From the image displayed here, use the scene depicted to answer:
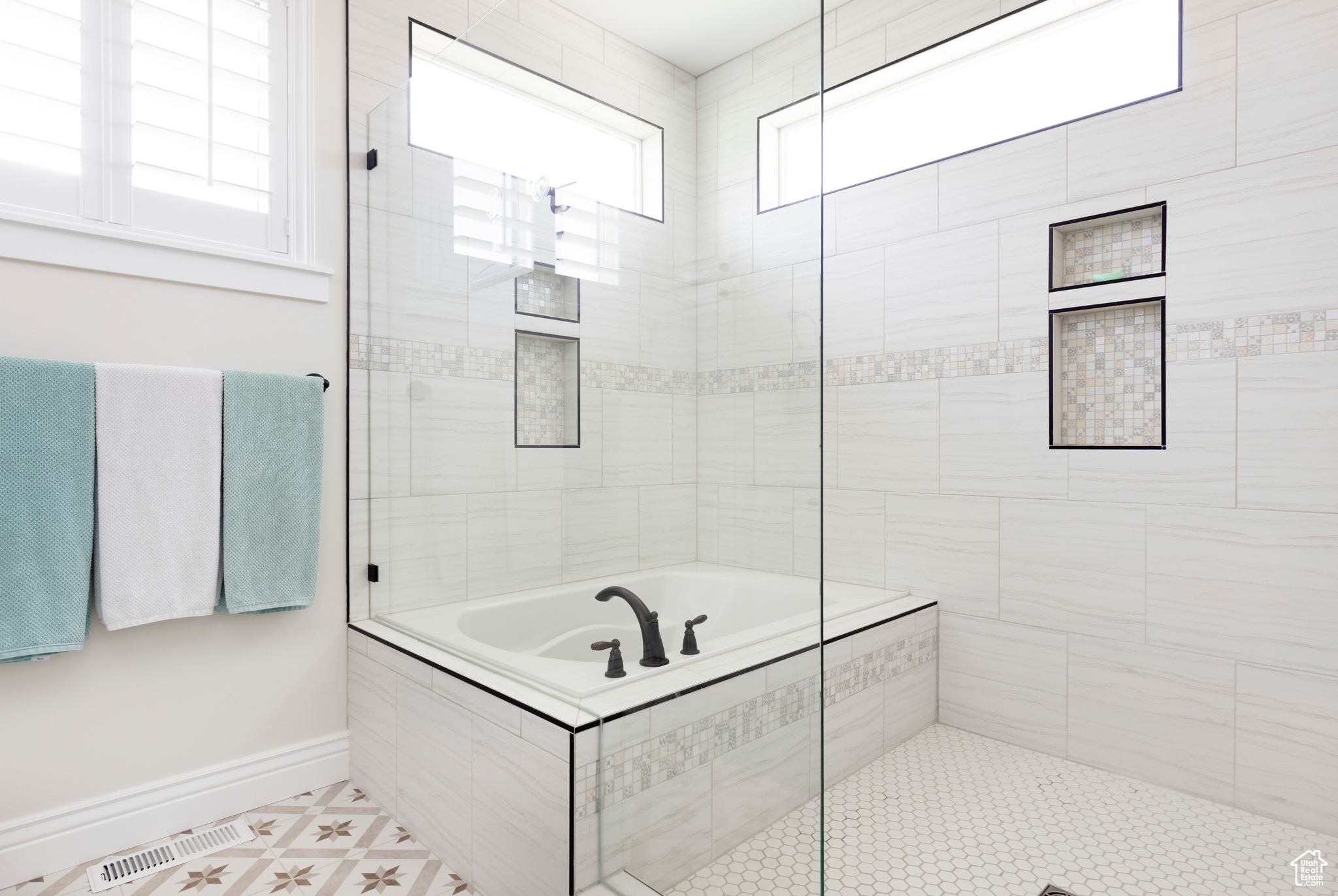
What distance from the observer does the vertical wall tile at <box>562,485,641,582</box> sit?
1618 mm

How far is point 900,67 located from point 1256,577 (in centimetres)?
200

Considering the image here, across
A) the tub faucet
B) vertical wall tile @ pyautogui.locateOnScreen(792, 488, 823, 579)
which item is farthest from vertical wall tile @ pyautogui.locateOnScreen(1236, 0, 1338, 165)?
the tub faucet

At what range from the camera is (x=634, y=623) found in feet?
5.08

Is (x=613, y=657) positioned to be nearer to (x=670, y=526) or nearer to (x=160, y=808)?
(x=670, y=526)

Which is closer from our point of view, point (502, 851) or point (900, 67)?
point (502, 851)

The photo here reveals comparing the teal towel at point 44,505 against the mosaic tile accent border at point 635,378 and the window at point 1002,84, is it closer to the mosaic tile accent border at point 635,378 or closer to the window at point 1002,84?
the mosaic tile accent border at point 635,378

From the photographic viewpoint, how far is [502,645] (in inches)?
69.7

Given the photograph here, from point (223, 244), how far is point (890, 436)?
2.19m

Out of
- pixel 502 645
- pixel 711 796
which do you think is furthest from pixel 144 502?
pixel 711 796

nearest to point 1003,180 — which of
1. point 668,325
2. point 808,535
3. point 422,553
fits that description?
point 668,325

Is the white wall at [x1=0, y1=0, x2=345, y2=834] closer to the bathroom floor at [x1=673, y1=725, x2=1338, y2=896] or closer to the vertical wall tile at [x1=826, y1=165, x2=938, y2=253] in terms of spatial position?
the bathroom floor at [x1=673, y1=725, x2=1338, y2=896]

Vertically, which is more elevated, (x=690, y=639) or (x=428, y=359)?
(x=428, y=359)

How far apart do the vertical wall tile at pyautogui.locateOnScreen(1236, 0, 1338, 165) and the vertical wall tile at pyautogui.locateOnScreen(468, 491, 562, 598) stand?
Answer: 2.08 meters

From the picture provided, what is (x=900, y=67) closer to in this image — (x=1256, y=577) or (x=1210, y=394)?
(x=1210, y=394)
